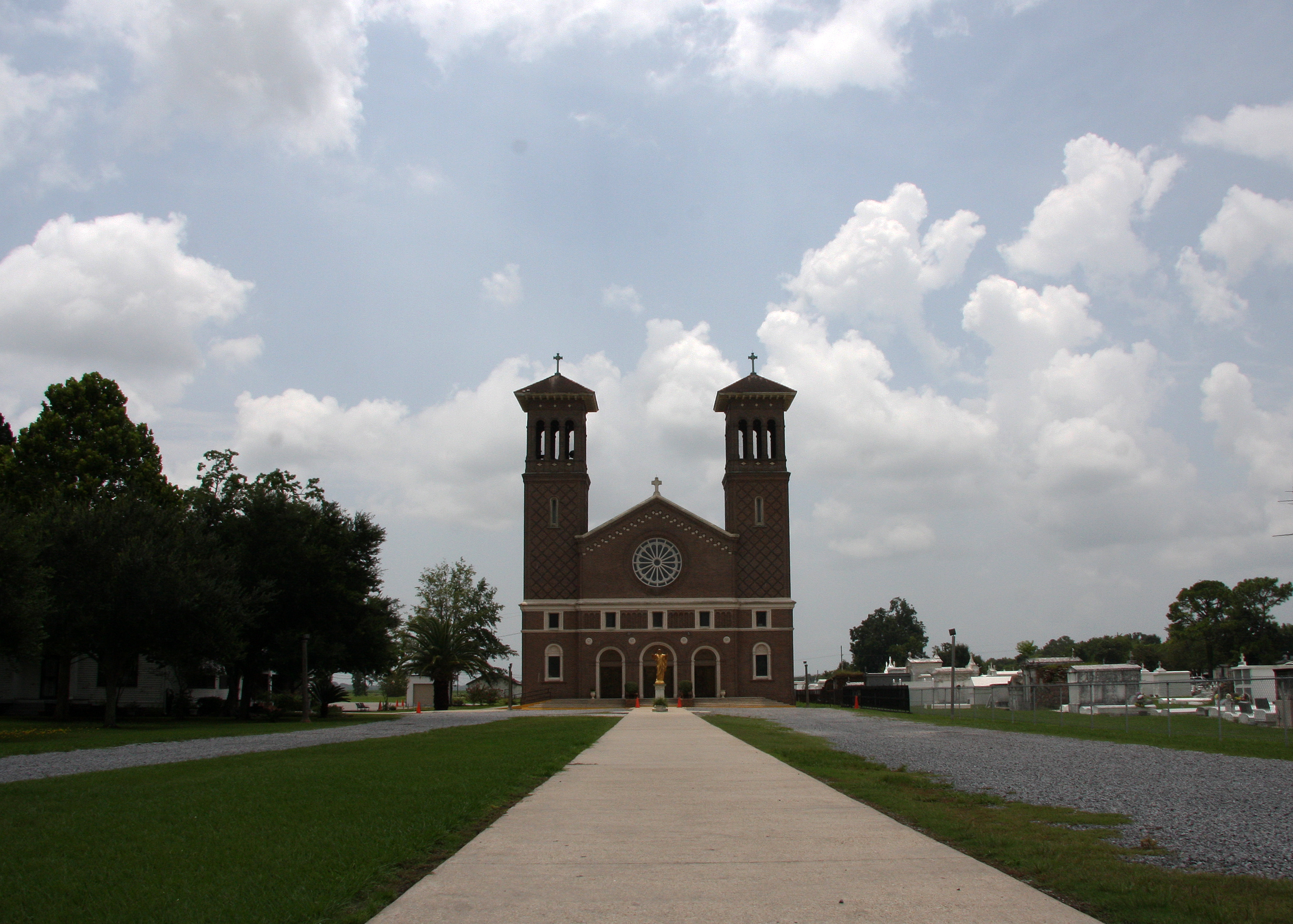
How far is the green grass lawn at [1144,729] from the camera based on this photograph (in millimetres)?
18781

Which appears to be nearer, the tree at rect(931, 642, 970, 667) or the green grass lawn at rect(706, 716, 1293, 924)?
the green grass lawn at rect(706, 716, 1293, 924)

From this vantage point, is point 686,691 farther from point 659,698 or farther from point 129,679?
point 129,679

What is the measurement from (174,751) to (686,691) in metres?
40.8

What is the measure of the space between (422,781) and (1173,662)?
112 meters

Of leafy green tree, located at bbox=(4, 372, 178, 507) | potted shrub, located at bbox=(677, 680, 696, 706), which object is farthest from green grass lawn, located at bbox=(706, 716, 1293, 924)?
potted shrub, located at bbox=(677, 680, 696, 706)

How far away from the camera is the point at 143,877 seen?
586cm

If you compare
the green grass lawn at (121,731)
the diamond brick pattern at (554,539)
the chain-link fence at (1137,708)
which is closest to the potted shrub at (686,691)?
the diamond brick pattern at (554,539)

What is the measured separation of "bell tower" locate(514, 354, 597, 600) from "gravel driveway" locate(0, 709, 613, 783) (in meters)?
28.0

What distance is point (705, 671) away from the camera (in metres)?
59.2

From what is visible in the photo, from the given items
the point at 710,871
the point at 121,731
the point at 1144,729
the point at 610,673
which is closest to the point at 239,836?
the point at 710,871

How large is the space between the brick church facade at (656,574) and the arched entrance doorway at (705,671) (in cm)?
7

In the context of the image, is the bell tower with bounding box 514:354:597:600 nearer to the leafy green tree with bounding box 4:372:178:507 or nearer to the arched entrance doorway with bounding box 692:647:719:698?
the arched entrance doorway with bounding box 692:647:719:698

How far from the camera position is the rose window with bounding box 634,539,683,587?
60.3 metres

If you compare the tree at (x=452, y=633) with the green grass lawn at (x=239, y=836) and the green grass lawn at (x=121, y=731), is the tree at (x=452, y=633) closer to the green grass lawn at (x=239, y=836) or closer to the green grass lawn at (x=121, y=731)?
the green grass lawn at (x=121, y=731)
